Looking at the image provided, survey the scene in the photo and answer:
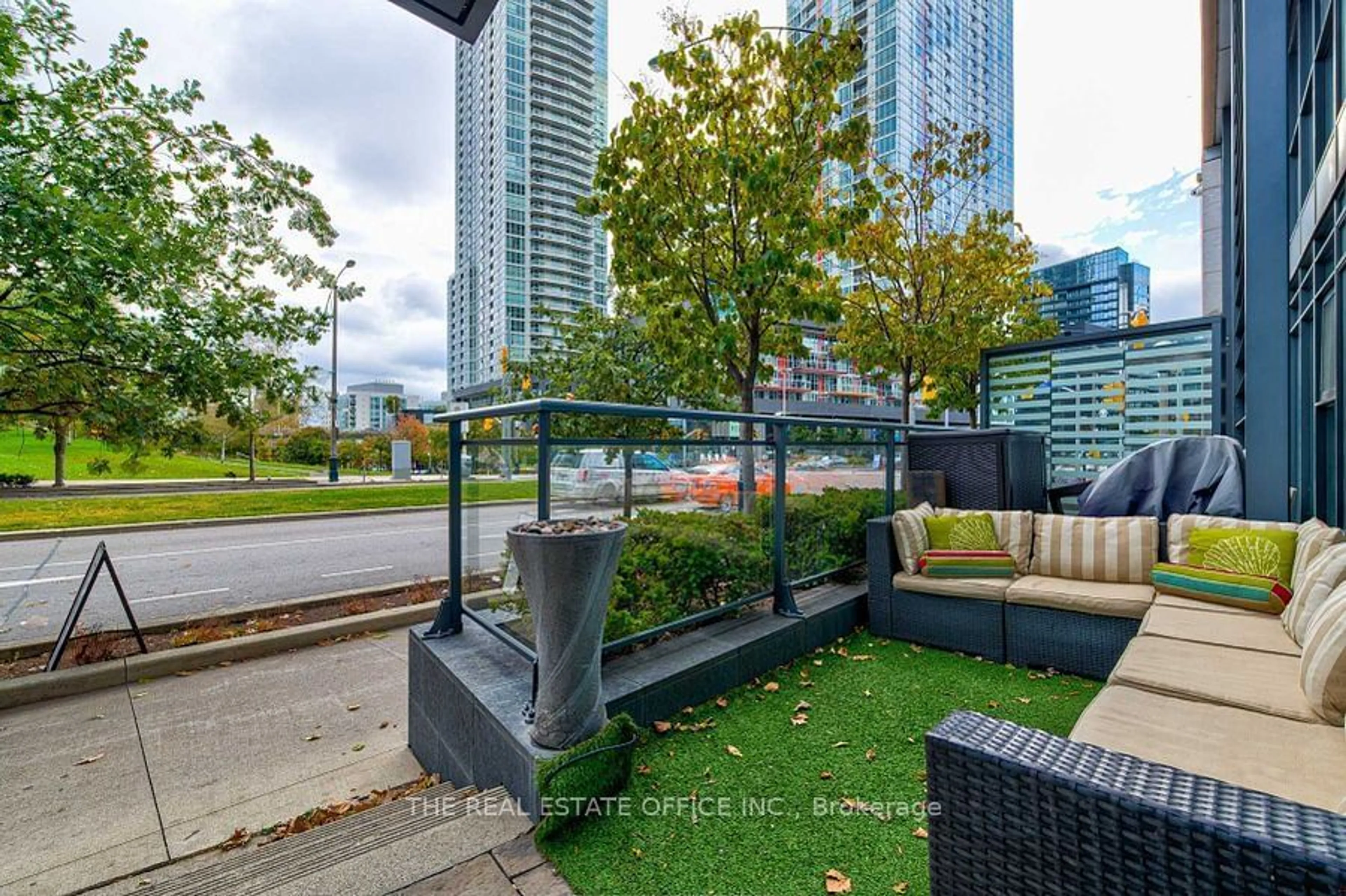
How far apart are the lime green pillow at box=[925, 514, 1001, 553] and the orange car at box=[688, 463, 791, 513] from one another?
1567mm

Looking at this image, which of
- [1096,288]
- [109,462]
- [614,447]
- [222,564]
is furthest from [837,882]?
[1096,288]

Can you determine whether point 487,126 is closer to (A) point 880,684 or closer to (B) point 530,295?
(B) point 530,295

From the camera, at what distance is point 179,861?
2475mm

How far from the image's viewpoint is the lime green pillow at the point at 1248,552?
3160mm

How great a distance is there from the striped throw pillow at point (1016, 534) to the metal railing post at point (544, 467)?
3072mm

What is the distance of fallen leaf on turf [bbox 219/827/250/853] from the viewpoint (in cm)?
254

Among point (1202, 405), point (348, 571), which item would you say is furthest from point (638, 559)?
point (1202, 405)

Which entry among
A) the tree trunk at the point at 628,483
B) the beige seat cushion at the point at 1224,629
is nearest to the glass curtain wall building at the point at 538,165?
the tree trunk at the point at 628,483

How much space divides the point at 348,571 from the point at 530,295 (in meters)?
57.1

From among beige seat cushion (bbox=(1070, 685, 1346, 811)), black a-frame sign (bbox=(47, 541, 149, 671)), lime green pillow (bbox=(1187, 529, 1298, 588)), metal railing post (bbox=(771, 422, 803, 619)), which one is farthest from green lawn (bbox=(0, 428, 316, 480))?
lime green pillow (bbox=(1187, 529, 1298, 588))

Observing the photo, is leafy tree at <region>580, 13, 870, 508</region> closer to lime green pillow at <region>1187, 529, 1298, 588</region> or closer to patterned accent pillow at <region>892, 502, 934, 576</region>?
patterned accent pillow at <region>892, 502, 934, 576</region>

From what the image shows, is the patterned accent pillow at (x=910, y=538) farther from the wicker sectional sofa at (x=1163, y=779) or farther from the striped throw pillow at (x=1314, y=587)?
the striped throw pillow at (x=1314, y=587)

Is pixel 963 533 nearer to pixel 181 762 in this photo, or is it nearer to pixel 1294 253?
pixel 1294 253

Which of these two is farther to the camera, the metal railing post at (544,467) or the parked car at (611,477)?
the parked car at (611,477)
